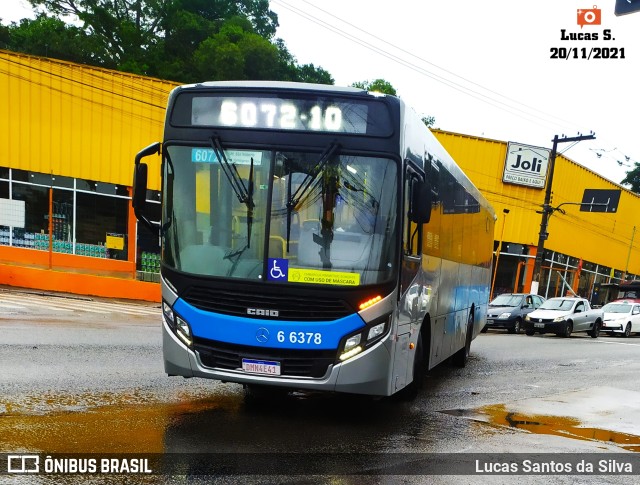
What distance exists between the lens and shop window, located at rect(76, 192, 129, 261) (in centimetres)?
2448

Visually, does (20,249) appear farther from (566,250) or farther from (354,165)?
(566,250)

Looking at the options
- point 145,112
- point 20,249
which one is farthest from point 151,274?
point 145,112

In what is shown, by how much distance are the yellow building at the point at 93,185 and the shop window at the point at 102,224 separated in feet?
0.15

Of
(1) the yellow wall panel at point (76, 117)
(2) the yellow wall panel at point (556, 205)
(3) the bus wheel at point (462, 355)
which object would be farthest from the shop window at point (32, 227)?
(2) the yellow wall panel at point (556, 205)

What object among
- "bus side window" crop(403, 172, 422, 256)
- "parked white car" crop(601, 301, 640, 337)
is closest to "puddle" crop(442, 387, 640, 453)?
"bus side window" crop(403, 172, 422, 256)

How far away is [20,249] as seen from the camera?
22.3 m

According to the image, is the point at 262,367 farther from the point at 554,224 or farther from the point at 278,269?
the point at 554,224

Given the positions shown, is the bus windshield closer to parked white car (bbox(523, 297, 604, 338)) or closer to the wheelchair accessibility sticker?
the wheelchair accessibility sticker

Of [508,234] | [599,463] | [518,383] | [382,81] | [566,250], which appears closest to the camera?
[599,463]

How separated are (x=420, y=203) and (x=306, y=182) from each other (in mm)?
1217

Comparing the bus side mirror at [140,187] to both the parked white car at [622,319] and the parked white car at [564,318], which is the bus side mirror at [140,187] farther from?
the parked white car at [622,319]

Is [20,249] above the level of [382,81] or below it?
below

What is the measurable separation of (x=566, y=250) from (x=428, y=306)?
40.3 m

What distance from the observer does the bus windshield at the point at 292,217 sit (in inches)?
265
